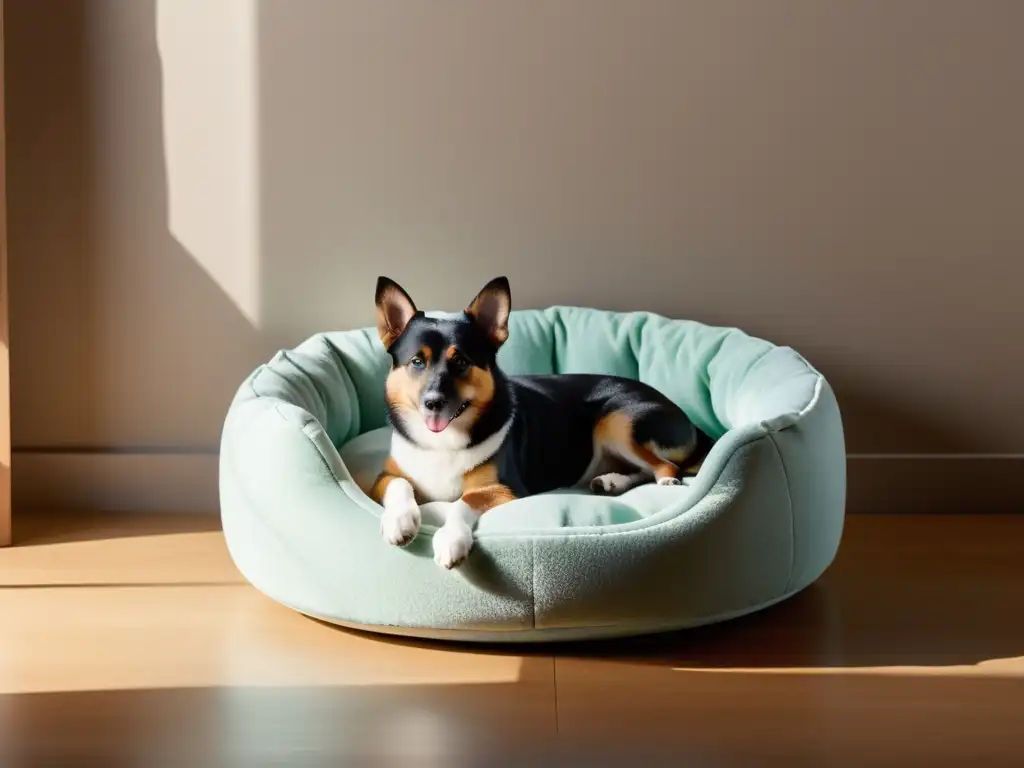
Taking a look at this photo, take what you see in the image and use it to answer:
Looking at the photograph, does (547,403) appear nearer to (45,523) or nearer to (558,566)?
(558,566)

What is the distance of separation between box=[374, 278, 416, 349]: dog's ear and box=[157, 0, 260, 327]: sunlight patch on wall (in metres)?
1.09

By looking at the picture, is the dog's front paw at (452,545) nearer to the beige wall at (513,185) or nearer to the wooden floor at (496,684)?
the wooden floor at (496,684)

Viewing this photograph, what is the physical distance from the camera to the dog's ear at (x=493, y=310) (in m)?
2.67

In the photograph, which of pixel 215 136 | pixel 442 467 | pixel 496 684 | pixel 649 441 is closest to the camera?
pixel 496 684

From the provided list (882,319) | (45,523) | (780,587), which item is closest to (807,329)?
(882,319)

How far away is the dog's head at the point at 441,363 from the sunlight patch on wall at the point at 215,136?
1118 millimetres

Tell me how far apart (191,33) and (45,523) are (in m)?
1.51

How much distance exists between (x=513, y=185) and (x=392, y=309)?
1.09 meters

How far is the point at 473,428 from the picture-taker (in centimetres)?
267

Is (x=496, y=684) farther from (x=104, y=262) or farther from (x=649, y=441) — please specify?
(x=104, y=262)

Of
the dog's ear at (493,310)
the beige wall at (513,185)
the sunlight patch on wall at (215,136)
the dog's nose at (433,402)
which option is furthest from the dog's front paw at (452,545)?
the sunlight patch on wall at (215,136)

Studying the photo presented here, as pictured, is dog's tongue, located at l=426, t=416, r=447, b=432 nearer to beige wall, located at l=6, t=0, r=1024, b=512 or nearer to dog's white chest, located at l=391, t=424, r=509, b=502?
dog's white chest, located at l=391, t=424, r=509, b=502

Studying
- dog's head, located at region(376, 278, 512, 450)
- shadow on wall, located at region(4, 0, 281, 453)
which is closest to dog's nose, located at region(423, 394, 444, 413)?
dog's head, located at region(376, 278, 512, 450)

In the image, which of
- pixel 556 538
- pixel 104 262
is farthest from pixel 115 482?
pixel 556 538
